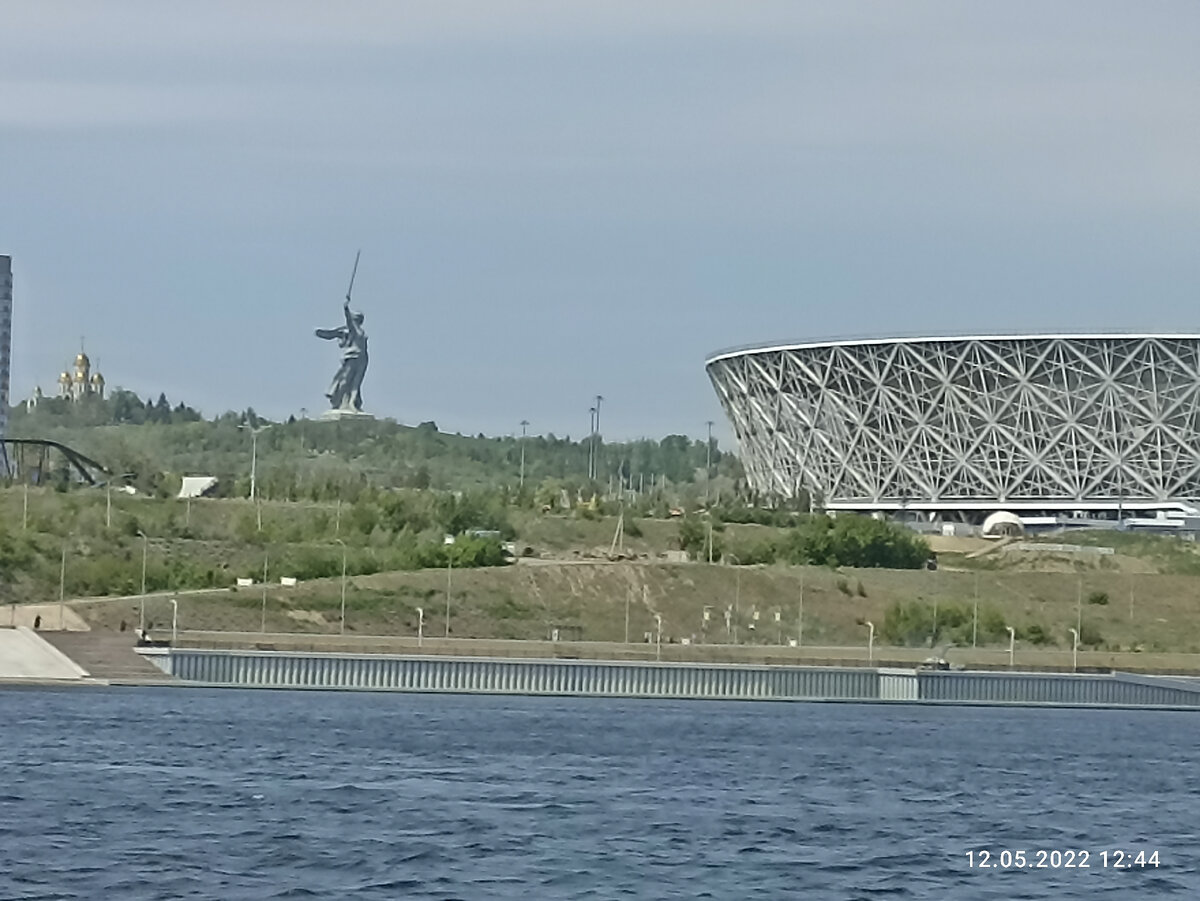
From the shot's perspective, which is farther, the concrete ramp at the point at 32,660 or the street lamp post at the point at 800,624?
the street lamp post at the point at 800,624

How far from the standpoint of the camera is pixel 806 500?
13238 centimetres

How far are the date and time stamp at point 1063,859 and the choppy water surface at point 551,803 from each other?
0.72 feet

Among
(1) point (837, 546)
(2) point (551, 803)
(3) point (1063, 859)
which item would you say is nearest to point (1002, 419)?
(1) point (837, 546)

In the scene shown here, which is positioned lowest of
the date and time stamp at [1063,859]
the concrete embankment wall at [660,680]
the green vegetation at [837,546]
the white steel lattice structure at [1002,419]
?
the date and time stamp at [1063,859]

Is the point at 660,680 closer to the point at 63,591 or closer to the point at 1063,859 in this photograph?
the point at 63,591

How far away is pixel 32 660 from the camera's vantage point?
7125 cm

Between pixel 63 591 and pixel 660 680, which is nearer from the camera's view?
pixel 660 680

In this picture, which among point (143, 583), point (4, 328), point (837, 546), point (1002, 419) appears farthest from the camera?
point (4, 328)

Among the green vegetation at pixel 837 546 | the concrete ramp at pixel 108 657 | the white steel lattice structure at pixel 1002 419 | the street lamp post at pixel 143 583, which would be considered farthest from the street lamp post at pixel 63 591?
the white steel lattice structure at pixel 1002 419

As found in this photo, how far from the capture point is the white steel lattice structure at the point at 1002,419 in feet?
417

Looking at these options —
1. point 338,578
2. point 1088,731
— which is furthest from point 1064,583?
point 1088,731

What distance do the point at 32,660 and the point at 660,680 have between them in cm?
1864

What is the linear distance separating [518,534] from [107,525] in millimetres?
19244

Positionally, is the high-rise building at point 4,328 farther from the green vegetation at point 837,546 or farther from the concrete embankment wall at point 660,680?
the concrete embankment wall at point 660,680
